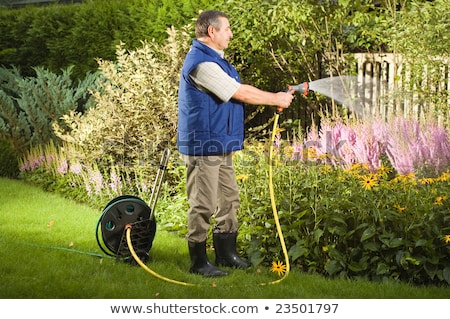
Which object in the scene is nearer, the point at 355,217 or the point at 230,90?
the point at 230,90

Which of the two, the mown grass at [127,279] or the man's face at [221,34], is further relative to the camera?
the man's face at [221,34]

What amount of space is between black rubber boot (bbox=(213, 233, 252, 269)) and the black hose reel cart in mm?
441

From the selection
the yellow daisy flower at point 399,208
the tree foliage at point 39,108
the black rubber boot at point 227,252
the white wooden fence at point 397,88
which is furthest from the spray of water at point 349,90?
the black rubber boot at point 227,252

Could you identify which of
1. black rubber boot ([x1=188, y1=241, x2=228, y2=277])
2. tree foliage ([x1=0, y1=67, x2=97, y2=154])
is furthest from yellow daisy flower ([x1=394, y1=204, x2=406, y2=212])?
tree foliage ([x1=0, y1=67, x2=97, y2=154])

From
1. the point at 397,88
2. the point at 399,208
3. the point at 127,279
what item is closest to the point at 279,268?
the point at 399,208

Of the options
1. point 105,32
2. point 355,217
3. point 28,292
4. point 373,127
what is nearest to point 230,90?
point 355,217

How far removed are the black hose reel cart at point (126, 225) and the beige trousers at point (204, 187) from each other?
1.20ft

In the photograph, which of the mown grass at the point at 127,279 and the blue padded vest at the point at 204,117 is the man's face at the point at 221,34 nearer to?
the blue padded vest at the point at 204,117

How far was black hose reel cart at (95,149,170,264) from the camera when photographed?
197 inches

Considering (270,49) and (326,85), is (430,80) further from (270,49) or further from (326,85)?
(270,49)

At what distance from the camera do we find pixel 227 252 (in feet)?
16.5

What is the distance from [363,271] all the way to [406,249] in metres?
0.29

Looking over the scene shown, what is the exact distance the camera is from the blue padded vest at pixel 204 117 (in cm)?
460
